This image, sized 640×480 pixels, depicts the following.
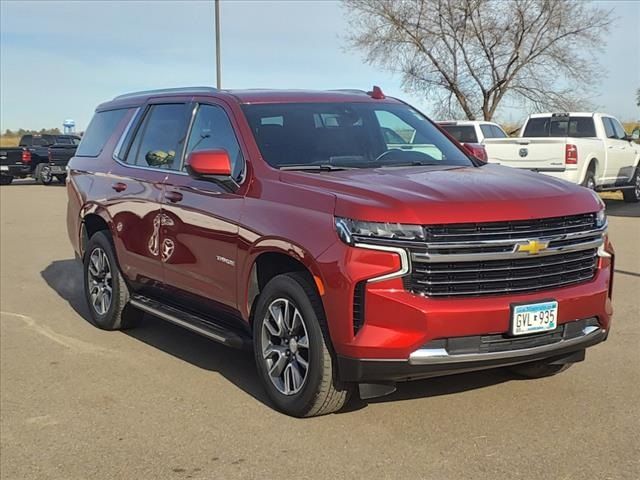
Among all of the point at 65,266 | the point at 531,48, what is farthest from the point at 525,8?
the point at 65,266

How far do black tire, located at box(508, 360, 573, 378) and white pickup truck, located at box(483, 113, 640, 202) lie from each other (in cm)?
944

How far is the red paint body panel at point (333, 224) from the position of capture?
3.99 meters

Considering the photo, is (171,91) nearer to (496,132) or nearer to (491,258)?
(491,258)

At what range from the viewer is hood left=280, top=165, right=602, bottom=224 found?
4012 mm

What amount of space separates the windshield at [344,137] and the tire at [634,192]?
1312 cm

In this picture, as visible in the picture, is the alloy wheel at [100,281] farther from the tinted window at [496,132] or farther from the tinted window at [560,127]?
the tinted window at [496,132]

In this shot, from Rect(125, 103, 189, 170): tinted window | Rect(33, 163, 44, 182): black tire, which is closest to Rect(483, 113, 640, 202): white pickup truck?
Rect(125, 103, 189, 170): tinted window

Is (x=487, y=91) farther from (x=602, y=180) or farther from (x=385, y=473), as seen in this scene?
(x=385, y=473)

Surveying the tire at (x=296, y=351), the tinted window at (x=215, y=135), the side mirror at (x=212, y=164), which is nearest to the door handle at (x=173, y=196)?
the tinted window at (x=215, y=135)

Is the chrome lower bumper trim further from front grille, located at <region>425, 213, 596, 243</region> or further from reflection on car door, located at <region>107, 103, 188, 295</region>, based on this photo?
reflection on car door, located at <region>107, 103, 188, 295</region>

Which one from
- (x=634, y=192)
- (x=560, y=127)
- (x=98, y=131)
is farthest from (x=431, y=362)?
(x=634, y=192)

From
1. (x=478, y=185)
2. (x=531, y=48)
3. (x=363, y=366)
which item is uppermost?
(x=531, y=48)

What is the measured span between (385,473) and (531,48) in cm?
2884

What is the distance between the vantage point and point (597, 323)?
4574mm
